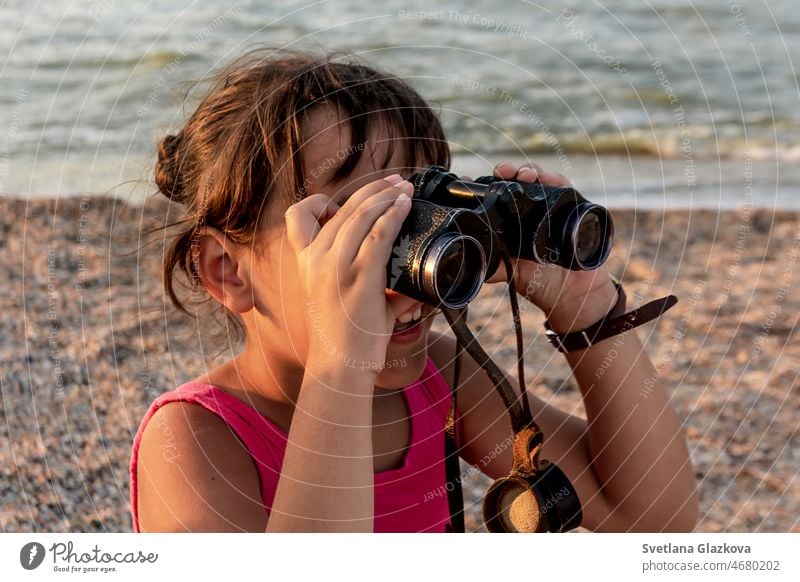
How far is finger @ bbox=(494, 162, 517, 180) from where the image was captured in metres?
1.60

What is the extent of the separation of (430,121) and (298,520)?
73 cm

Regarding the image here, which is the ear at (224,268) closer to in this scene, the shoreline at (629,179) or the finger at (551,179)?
the finger at (551,179)

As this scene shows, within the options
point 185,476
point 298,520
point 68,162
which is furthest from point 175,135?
point 68,162

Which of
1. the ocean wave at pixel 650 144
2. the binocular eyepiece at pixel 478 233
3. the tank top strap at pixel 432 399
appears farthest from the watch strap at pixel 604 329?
the ocean wave at pixel 650 144

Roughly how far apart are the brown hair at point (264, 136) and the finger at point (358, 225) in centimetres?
21

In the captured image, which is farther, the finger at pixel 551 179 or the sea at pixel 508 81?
the sea at pixel 508 81

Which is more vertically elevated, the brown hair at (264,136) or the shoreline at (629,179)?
the brown hair at (264,136)

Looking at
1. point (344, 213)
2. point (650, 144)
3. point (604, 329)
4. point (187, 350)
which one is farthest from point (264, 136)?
point (650, 144)

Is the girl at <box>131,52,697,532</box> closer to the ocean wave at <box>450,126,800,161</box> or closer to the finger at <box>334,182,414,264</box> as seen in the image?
the finger at <box>334,182,414,264</box>

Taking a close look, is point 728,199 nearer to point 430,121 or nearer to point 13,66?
point 430,121

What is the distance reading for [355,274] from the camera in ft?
4.25

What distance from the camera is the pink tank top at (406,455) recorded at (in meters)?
1.59

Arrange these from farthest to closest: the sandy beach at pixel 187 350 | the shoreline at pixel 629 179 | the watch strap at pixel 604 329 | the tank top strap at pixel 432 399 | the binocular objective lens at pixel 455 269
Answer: the shoreline at pixel 629 179 → the sandy beach at pixel 187 350 → the tank top strap at pixel 432 399 → the watch strap at pixel 604 329 → the binocular objective lens at pixel 455 269

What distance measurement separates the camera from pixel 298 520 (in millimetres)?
1330
